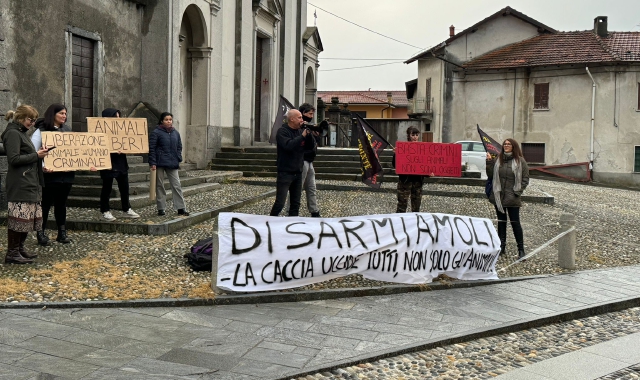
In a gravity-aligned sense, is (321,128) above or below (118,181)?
above

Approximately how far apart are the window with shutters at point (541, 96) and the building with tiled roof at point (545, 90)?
0.05m

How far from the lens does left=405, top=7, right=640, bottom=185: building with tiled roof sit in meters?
32.1

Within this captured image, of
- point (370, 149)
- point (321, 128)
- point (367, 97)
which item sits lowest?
point (370, 149)

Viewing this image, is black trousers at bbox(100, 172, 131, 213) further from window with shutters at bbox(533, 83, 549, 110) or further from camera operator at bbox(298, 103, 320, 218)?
window with shutters at bbox(533, 83, 549, 110)

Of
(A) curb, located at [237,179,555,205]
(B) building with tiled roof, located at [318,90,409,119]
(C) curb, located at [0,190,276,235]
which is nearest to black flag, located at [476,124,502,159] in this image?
(C) curb, located at [0,190,276,235]

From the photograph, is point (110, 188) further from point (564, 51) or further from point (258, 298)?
point (564, 51)

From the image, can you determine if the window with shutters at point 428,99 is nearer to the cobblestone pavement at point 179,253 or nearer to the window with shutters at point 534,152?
the window with shutters at point 534,152

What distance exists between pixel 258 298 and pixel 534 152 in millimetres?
31124

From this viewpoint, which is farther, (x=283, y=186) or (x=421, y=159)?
(x=421, y=159)

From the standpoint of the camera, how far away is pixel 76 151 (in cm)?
848

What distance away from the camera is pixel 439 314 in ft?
19.8

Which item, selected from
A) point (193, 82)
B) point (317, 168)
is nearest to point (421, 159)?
point (317, 168)

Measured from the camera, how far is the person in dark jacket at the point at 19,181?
22.7ft

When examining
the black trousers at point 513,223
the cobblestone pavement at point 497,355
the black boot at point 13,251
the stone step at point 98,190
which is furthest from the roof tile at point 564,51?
the black boot at point 13,251
